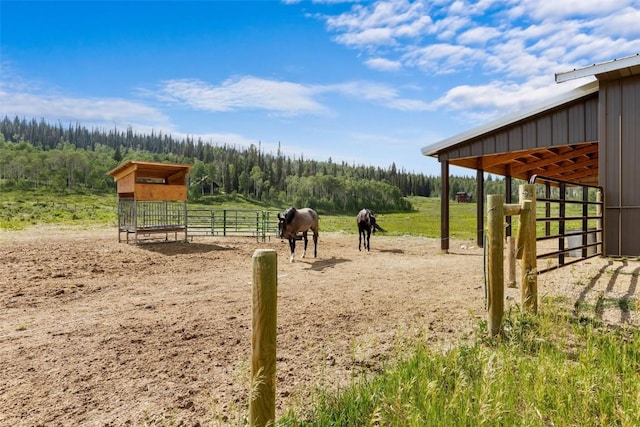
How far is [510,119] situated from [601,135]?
95.0 inches

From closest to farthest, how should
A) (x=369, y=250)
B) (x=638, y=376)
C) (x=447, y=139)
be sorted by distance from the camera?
(x=638, y=376) < (x=447, y=139) < (x=369, y=250)

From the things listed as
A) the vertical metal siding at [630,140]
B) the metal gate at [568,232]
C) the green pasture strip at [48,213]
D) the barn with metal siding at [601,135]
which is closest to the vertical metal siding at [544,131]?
the barn with metal siding at [601,135]

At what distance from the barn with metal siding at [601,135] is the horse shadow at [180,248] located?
8.59 metres

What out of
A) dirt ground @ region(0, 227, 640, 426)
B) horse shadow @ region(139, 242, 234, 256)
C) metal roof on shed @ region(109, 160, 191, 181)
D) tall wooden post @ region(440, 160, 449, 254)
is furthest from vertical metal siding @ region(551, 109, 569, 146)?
metal roof on shed @ region(109, 160, 191, 181)

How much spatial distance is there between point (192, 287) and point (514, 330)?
5820 millimetres

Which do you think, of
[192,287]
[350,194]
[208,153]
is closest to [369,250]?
[192,287]

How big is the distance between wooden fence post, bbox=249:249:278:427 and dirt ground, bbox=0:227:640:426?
0.25 metres

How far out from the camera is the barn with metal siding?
7.18 metres

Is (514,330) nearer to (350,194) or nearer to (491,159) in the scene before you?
(491,159)

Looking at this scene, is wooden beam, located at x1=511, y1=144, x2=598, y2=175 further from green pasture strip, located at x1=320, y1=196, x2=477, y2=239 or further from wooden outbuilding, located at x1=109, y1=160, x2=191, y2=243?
wooden outbuilding, located at x1=109, y1=160, x2=191, y2=243

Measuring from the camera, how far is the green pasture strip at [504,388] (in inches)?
96.6

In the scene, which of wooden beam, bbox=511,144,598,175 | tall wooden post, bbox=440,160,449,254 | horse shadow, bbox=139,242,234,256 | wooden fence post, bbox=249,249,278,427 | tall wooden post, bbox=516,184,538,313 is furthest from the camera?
horse shadow, bbox=139,242,234,256

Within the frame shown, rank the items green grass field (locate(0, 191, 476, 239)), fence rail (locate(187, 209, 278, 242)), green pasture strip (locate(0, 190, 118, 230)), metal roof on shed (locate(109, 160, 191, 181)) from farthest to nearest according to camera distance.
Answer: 1. green pasture strip (locate(0, 190, 118, 230))
2. green grass field (locate(0, 191, 476, 239))
3. fence rail (locate(187, 209, 278, 242))
4. metal roof on shed (locate(109, 160, 191, 181))

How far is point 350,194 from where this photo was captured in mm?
91625
